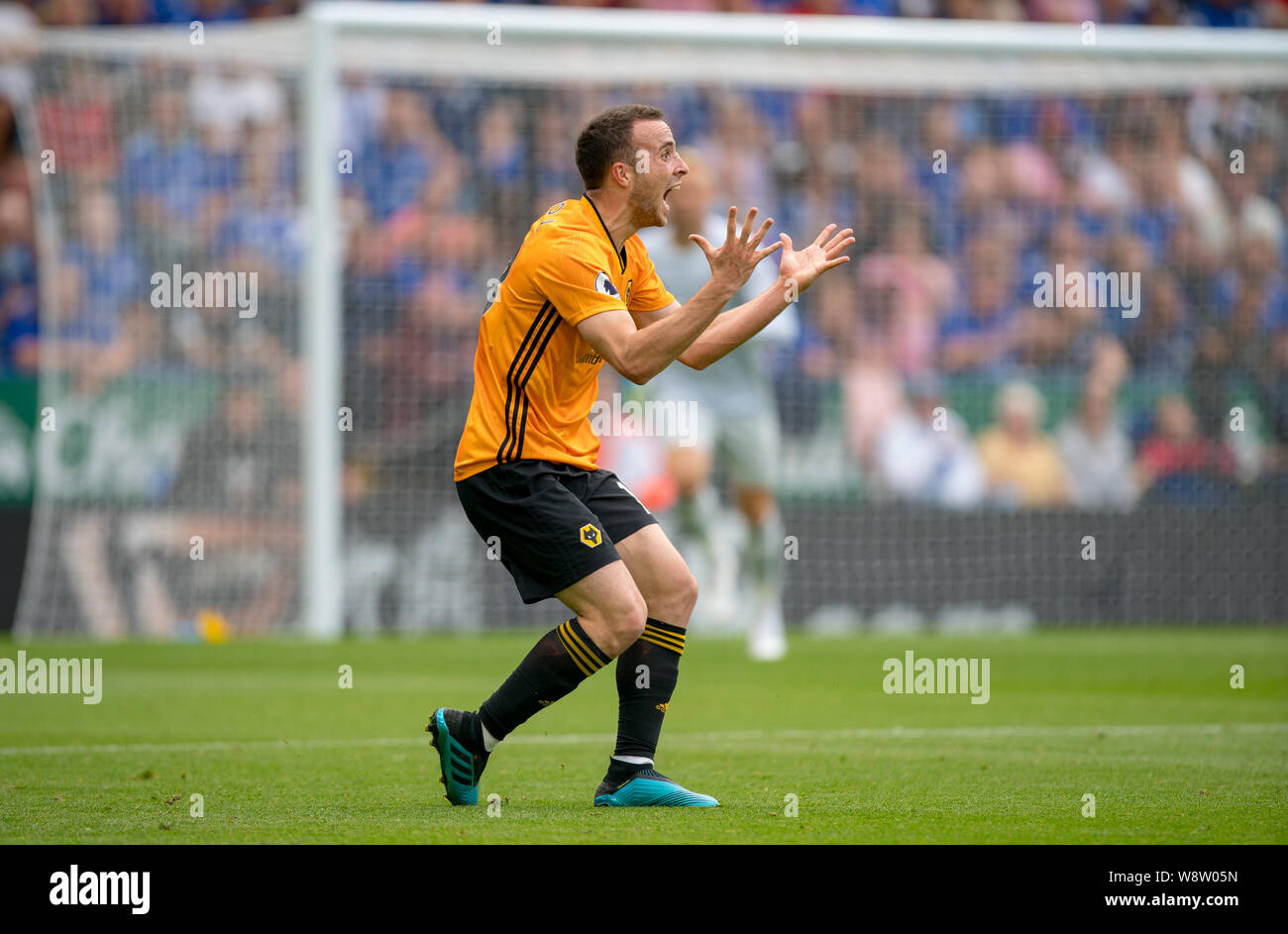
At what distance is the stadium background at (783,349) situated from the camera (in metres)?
13.3

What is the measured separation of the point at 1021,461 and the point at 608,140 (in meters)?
9.90

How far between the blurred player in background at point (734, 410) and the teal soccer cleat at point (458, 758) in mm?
5893

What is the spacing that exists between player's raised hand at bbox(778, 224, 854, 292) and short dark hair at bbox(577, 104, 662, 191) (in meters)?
0.60

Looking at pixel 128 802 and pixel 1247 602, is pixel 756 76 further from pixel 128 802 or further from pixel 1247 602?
pixel 128 802

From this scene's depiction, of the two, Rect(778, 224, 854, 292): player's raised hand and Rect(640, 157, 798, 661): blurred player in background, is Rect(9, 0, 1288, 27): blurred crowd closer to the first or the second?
Rect(640, 157, 798, 661): blurred player in background

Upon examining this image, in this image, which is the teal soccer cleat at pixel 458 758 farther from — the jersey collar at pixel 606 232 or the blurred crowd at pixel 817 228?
the blurred crowd at pixel 817 228

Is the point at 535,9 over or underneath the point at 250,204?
over

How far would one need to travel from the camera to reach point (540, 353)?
17.6 feet

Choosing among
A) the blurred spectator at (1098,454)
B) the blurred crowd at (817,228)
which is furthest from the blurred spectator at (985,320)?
the blurred spectator at (1098,454)

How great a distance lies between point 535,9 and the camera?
13172mm

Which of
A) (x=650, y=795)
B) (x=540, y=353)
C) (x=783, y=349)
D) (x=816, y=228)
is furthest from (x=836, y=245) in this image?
(x=816, y=228)

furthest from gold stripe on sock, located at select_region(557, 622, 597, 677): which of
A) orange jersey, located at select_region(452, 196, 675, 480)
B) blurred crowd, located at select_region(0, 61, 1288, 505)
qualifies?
blurred crowd, located at select_region(0, 61, 1288, 505)
